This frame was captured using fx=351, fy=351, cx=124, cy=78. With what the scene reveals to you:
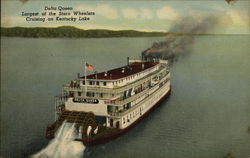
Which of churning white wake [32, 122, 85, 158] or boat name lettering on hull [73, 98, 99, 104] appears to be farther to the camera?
boat name lettering on hull [73, 98, 99, 104]

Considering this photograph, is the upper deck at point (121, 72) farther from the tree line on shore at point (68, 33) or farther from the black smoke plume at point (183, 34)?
the tree line on shore at point (68, 33)

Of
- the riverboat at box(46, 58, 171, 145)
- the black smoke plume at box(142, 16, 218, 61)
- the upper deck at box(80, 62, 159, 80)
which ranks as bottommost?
the riverboat at box(46, 58, 171, 145)

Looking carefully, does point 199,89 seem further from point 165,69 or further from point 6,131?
point 6,131

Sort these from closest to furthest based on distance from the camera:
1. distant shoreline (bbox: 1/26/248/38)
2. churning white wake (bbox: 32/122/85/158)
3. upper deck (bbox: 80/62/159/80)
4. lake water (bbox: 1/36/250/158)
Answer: churning white wake (bbox: 32/122/85/158) → lake water (bbox: 1/36/250/158) → distant shoreline (bbox: 1/26/248/38) → upper deck (bbox: 80/62/159/80)

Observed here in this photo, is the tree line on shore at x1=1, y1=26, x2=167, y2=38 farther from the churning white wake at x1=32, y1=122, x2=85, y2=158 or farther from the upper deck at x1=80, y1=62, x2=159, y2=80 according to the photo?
the churning white wake at x1=32, y1=122, x2=85, y2=158

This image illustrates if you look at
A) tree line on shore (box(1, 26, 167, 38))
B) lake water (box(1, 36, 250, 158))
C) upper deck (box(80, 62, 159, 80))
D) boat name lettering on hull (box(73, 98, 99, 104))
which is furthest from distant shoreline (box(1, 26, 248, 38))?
boat name lettering on hull (box(73, 98, 99, 104))

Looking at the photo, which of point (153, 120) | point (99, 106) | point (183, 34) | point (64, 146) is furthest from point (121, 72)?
point (64, 146)

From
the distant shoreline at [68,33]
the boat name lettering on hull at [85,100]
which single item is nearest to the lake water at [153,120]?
the distant shoreline at [68,33]
